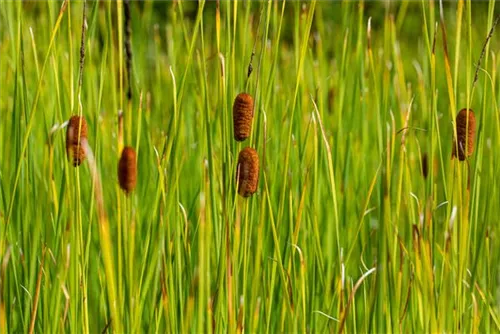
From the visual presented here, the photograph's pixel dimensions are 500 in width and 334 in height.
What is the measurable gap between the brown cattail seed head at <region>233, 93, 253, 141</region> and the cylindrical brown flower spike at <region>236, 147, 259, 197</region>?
1.7 inches

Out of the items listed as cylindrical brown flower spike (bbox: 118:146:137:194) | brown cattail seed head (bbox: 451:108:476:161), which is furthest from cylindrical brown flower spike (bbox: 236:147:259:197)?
brown cattail seed head (bbox: 451:108:476:161)

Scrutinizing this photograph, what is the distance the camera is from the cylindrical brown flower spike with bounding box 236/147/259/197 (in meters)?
1.22

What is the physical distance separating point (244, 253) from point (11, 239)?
502 mm

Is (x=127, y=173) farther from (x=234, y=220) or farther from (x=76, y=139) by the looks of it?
(x=234, y=220)

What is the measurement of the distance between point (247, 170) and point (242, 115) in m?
0.09

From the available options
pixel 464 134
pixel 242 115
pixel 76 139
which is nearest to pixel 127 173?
pixel 76 139

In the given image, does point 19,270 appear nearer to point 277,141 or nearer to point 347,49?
point 277,141

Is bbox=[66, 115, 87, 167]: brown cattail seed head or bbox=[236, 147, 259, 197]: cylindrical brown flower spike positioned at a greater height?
bbox=[66, 115, 87, 167]: brown cattail seed head

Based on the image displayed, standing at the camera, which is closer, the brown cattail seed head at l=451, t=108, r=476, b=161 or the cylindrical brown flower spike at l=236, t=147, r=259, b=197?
the cylindrical brown flower spike at l=236, t=147, r=259, b=197

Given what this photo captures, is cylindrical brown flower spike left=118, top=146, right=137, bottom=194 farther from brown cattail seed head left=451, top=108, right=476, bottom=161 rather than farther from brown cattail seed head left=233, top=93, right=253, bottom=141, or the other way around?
brown cattail seed head left=451, top=108, right=476, bottom=161

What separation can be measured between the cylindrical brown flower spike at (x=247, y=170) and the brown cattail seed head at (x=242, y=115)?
0.14 ft

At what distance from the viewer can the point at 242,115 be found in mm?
1256

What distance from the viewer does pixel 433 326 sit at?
142 cm

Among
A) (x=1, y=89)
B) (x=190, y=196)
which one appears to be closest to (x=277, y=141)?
(x=190, y=196)
